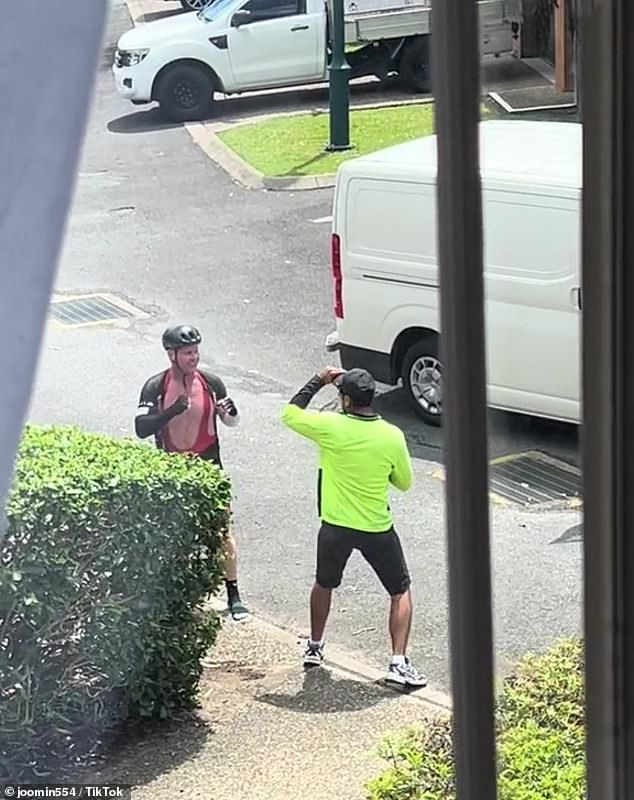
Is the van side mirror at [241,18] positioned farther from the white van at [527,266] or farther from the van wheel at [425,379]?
the white van at [527,266]

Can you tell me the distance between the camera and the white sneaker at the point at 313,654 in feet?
5.81

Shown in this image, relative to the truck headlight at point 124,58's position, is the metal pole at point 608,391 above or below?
below

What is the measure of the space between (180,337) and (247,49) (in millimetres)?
1131

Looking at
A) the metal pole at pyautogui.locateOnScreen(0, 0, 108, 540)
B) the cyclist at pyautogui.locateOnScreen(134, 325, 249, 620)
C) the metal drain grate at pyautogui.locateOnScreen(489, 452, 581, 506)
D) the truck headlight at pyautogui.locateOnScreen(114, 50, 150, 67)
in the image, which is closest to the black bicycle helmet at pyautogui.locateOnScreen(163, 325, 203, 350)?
the cyclist at pyautogui.locateOnScreen(134, 325, 249, 620)

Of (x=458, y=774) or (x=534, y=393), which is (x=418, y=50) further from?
(x=458, y=774)

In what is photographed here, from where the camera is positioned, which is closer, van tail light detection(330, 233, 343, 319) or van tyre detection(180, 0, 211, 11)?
van tail light detection(330, 233, 343, 319)

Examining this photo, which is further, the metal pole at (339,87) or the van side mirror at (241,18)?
the van side mirror at (241,18)

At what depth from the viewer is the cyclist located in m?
1.84

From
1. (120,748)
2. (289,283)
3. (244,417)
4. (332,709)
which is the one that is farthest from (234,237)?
(120,748)

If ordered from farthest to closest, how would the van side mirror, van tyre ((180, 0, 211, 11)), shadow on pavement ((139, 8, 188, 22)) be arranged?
the van side mirror → van tyre ((180, 0, 211, 11)) → shadow on pavement ((139, 8, 188, 22))

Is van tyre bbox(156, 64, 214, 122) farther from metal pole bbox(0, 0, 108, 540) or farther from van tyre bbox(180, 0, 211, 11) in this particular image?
metal pole bbox(0, 0, 108, 540)

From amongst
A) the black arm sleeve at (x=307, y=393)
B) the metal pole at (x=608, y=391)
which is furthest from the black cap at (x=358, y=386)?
the metal pole at (x=608, y=391)

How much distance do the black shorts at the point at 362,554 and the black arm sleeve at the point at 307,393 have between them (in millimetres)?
177

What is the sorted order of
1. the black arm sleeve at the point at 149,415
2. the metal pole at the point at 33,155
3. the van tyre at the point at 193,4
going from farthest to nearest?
the van tyre at the point at 193,4
the black arm sleeve at the point at 149,415
the metal pole at the point at 33,155
